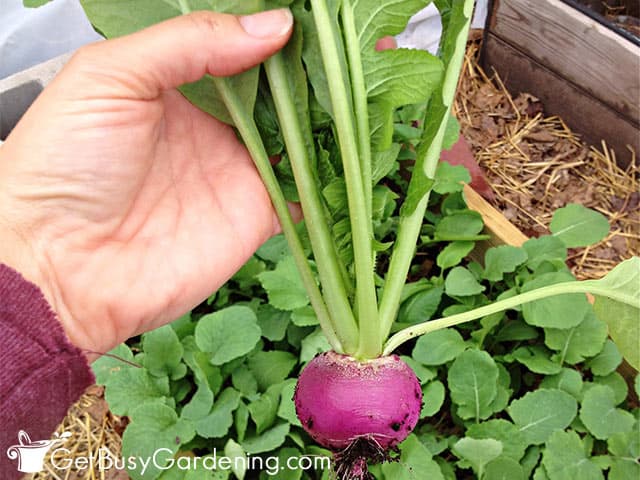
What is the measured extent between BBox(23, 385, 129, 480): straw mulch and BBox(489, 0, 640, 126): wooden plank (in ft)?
4.52

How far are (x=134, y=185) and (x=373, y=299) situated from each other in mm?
Result: 366

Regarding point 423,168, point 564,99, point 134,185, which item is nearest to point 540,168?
point 564,99

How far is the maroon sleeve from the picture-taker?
0.83 meters

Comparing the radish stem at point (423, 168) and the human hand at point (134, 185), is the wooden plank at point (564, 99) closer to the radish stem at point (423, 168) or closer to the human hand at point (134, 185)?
the radish stem at point (423, 168)

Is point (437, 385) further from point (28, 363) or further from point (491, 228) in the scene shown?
point (28, 363)

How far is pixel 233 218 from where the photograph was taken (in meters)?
1.09

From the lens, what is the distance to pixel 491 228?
4.93ft

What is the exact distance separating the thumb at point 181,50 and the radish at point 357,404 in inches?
16.9

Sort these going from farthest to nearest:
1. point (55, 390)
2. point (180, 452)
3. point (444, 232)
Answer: point (444, 232)
point (180, 452)
point (55, 390)

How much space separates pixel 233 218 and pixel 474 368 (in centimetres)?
52

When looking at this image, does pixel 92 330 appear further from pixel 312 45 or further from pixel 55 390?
pixel 312 45

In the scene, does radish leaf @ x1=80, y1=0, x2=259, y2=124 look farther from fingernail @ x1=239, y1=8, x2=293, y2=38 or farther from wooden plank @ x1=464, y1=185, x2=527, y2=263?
wooden plank @ x1=464, y1=185, x2=527, y2=263

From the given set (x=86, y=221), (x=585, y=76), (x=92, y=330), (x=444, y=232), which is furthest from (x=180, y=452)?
(x=585, y=76)

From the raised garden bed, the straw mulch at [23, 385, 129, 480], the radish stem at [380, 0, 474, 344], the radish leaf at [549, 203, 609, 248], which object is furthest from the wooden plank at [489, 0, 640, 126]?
the straw mulch at [23, 385, 129, 480]
